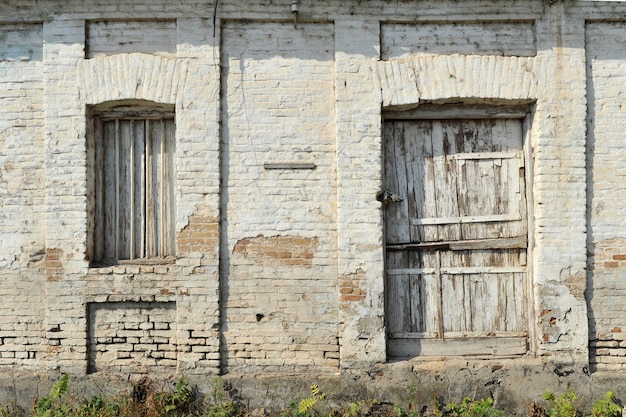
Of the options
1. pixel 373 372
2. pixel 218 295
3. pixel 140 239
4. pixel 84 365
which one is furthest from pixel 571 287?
pixel 84 365

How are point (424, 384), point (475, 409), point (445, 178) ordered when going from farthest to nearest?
point (445, 178) < point (424, 384) < point (475, 409)

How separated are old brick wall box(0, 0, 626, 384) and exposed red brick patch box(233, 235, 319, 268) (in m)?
Answer: 0.01

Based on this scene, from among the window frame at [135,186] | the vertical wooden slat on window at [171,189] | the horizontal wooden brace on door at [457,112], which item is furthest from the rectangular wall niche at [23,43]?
the horizontal wooden brace on door at [457,112]

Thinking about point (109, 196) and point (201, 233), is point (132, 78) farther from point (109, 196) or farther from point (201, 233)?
point (201, 233)

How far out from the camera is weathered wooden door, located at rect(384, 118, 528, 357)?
17.1 ft

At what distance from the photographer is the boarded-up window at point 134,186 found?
527cm

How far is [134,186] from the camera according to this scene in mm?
5297

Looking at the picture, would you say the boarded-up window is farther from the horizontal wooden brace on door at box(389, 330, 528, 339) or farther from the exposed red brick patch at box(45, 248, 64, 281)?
the horizontal wooden brace on door at box(389, 330, 528, 339)

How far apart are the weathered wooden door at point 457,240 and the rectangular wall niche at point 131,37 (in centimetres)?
233

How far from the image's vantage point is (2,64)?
516cm

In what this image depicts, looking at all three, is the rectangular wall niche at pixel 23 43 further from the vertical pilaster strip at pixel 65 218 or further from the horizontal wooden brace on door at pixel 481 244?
the horizontal wooden brace on door at pixel 481 244

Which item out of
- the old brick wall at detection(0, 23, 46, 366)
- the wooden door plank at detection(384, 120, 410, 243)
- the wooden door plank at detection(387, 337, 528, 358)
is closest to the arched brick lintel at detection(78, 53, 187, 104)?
the old brick wall at detection(0, 23, 46, 366)

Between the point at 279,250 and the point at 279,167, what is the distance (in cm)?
79

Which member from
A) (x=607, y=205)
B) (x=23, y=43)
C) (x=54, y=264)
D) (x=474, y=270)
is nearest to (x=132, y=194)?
(x=54, y=264)
